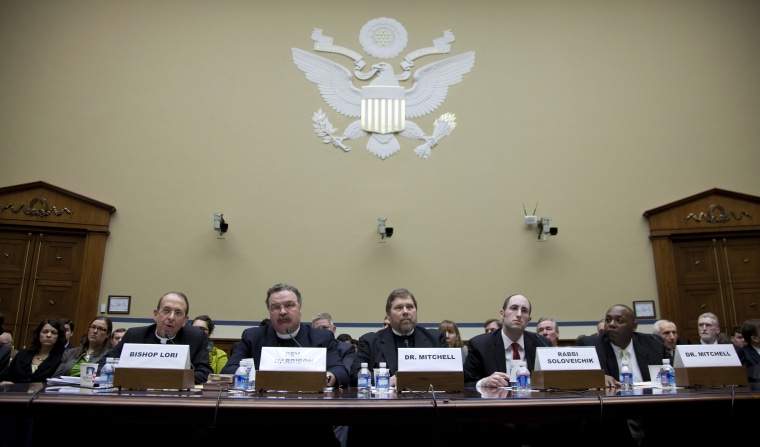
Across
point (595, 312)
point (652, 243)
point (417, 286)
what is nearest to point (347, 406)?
point (417, 286)

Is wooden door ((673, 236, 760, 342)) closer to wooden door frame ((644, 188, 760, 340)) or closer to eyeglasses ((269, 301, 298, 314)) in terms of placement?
wooden door frame ((644, 188, 760, 340))

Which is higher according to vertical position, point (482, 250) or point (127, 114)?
point (127, 114)

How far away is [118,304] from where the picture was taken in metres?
6.87

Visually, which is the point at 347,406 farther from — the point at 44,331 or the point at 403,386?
the point at 44,331

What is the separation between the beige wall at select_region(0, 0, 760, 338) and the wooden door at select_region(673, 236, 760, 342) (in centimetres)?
53

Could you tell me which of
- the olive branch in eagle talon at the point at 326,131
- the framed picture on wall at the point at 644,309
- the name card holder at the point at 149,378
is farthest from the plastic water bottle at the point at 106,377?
the framed picture on wall at the point at 644,309

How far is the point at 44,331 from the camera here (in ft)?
14.8

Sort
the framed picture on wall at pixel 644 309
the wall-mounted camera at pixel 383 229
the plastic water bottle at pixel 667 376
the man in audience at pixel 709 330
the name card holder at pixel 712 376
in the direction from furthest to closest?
the wall-mounted camera at pixel 383 229, the framed picture on wall at pixel 644 309, the man in audience at pixel 709 330, the plastic water bottle at pixel 667 376, the name card holder at pixel 712 376

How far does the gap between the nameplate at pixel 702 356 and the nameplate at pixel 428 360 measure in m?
1.07

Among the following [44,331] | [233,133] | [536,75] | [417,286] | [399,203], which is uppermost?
[536,75]

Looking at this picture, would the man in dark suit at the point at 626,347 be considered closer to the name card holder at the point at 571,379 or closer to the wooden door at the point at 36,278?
the name card holder at the point at 571,379

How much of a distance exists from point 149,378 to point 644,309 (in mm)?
6419

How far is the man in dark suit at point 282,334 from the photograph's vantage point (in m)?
3.28

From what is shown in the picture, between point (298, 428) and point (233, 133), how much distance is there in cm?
562
